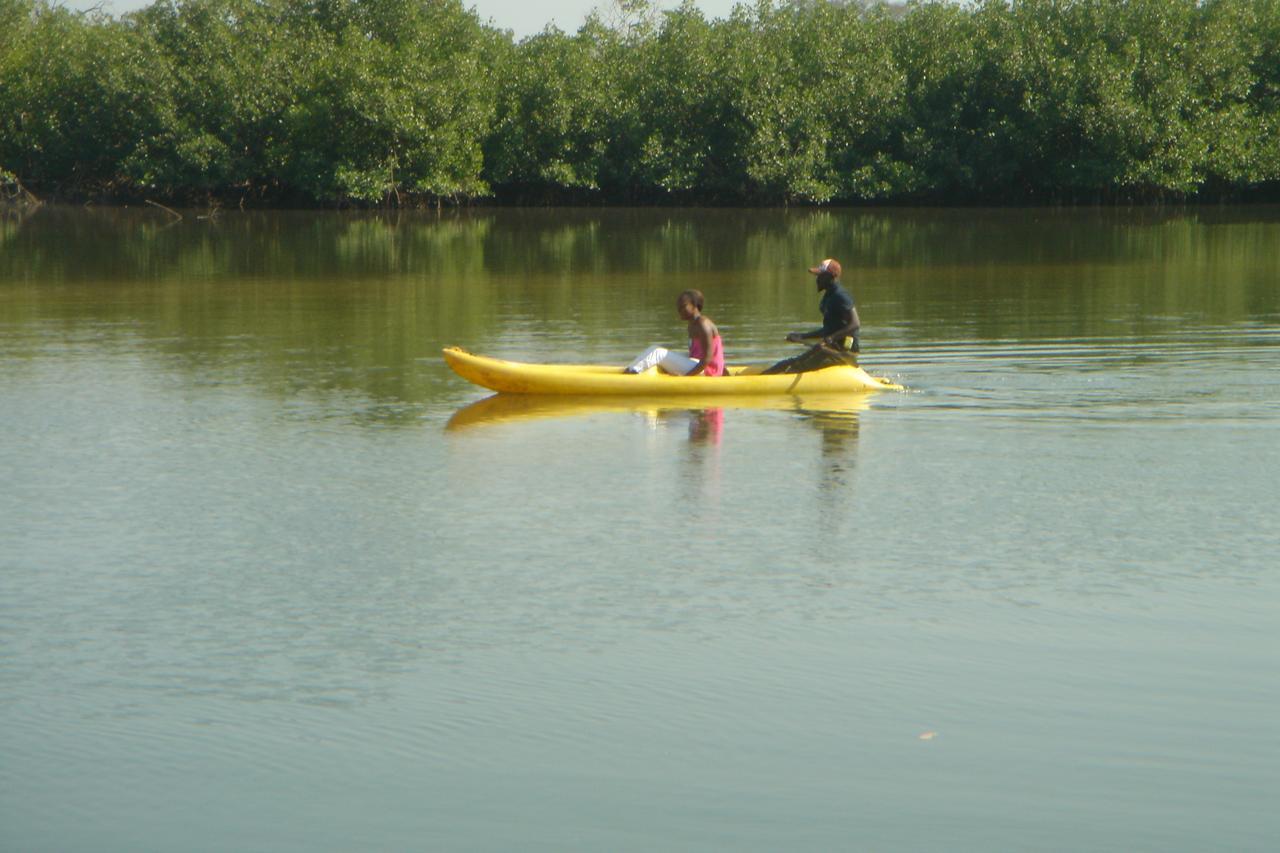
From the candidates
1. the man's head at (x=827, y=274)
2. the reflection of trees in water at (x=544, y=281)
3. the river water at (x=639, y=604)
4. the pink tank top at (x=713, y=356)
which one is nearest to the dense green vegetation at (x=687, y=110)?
the reflection of trees in water at (x=544, y=281)

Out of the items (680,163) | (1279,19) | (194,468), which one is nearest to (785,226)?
(680,163)

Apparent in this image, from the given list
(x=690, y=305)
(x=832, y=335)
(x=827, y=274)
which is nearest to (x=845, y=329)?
(x=832, y=335)

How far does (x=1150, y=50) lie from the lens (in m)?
55.4

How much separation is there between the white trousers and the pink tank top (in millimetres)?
79

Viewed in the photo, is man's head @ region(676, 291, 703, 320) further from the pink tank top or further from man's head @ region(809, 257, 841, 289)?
man's head @ region(809, 257, 841, 289)

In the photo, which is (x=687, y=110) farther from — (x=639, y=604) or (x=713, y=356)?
(x=639, y=604)

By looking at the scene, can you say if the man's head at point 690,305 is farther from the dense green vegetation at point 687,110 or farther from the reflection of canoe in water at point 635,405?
the dense green vegetation at point 687,110

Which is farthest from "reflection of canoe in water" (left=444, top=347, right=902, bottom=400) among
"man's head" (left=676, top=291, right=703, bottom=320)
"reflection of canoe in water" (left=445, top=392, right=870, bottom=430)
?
"man's head" (left=676, top=291, right=703, bottom=320)

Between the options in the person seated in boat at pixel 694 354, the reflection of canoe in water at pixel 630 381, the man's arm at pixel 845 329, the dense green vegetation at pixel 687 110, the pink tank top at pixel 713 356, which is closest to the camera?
the reflection of canoe in water at pixel 630 381

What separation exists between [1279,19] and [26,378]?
1976 inches

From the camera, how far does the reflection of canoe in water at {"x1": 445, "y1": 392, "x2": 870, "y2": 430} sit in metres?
13.6

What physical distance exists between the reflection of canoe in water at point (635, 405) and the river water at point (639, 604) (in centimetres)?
10

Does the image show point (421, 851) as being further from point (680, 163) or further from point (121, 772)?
point (680, 163)

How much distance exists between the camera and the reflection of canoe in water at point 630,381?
46.3ft
